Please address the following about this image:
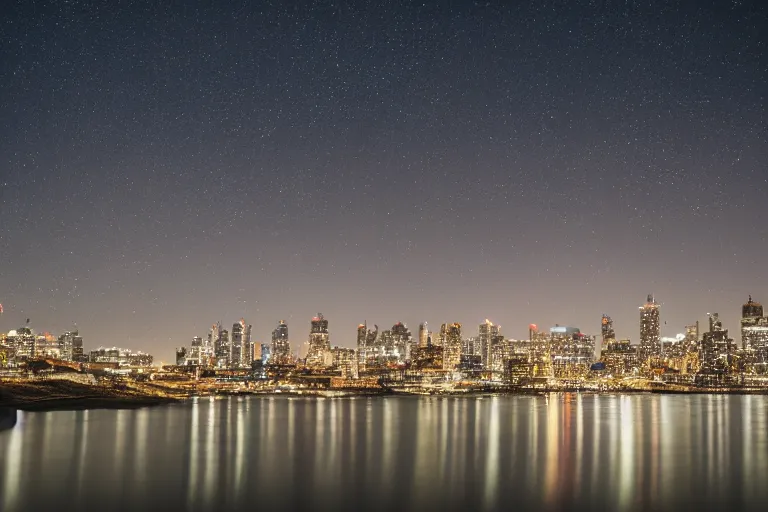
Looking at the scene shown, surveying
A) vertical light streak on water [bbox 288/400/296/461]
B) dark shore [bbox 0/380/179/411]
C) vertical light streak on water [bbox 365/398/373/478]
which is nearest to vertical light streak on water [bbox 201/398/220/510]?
vertical light streak on water [bbox 288/400/296/461]

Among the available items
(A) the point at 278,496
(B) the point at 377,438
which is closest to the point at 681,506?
(A) the point at 278,496

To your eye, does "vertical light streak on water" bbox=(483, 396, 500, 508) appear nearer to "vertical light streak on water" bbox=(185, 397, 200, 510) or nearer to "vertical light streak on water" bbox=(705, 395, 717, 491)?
"vertical light streak on water" bbox=(705, 395, 717, 491)

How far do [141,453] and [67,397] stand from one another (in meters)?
52.3

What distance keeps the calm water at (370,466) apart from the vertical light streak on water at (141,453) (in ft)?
0.31

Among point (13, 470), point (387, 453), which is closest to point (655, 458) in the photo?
point (387, 453)

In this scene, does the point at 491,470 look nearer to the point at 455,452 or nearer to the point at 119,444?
the point at 455,452

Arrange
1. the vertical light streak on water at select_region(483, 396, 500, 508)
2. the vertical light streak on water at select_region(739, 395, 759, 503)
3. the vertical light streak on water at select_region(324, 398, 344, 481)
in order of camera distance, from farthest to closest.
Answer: the vertical light streak on water at select_region(324, 398, 344, 481), the vertical light streak on water at select_region(739, 395, 759, 503), the vertical light streak on water at select_region(483, 396, 500, 508)

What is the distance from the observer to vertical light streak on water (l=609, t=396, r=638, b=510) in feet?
98.9

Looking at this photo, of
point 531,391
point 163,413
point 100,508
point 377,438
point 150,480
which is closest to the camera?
point 100,508

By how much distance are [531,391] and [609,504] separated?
174 m

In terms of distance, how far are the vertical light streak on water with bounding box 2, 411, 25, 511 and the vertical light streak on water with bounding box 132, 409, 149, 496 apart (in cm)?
420

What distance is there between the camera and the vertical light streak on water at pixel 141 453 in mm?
30281

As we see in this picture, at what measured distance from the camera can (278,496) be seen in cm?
2842

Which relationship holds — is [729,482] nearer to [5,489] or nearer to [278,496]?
[278,496]
